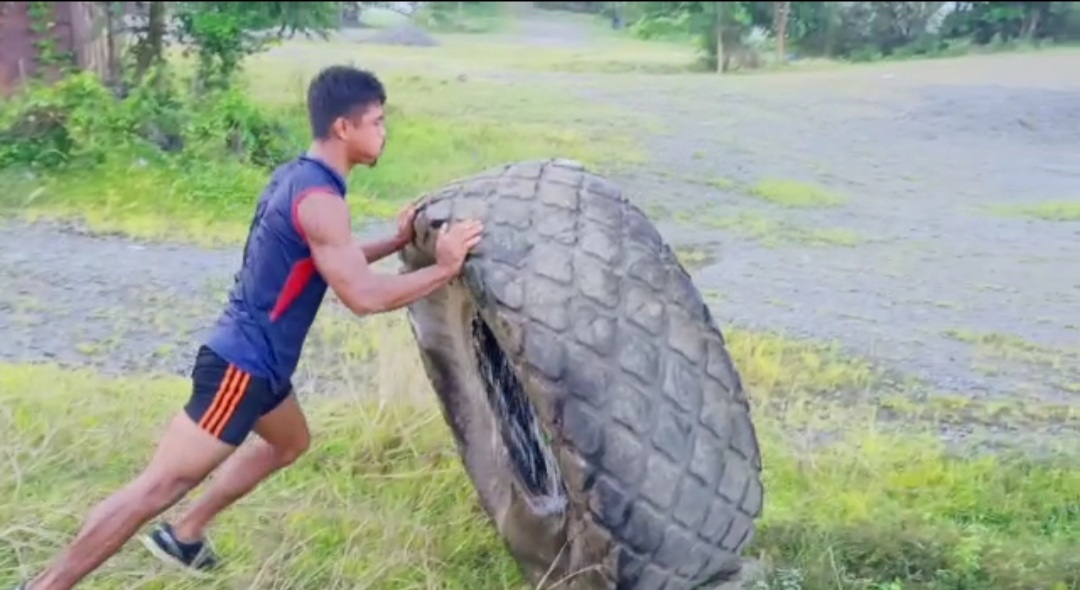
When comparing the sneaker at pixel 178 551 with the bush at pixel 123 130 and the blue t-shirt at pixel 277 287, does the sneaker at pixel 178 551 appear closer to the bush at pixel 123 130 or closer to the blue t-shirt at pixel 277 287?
the blue t-shirt at pixel 277 287

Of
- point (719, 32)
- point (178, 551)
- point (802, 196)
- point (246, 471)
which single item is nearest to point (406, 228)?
point (246, 471)

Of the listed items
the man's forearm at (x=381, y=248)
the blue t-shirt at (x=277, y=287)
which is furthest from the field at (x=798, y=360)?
the man's forearm at (x=381, y=248)

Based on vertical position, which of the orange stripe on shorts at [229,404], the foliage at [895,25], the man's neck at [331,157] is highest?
the foliage at [895,25]

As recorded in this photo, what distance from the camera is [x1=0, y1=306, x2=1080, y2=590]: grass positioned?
3.44 meters

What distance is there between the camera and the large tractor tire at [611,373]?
2895 mm

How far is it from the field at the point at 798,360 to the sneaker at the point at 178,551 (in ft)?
0.15

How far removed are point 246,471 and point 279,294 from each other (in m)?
0.57

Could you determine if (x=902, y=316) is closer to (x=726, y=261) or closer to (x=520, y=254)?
(x=726, y=261)

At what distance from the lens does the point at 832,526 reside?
3.52 meters

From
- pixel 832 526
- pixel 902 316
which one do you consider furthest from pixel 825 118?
pixel 832 526

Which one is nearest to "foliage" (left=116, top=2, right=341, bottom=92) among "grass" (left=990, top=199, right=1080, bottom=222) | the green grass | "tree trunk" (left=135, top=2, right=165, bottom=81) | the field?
"tree trunk" (left=135, top=2, right=165, bottom=81)

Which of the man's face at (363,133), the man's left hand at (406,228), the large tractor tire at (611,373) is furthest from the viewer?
the man's left hand at (406,228)

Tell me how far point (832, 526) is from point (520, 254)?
42.9 inches

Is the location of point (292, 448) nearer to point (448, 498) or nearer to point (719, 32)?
point (448, 498)
